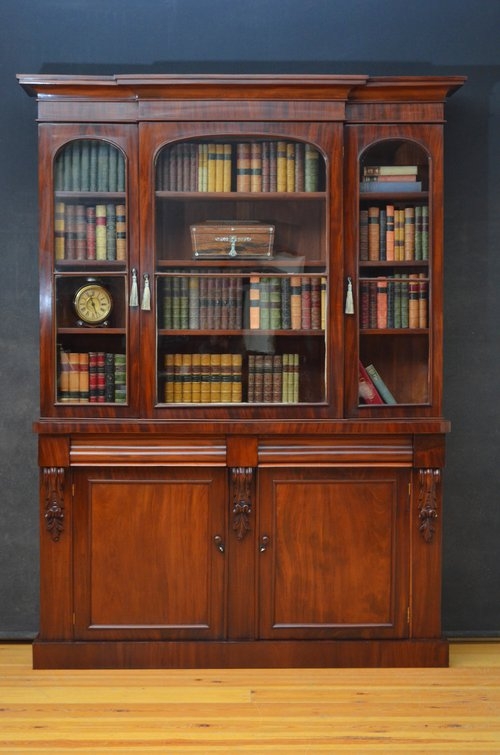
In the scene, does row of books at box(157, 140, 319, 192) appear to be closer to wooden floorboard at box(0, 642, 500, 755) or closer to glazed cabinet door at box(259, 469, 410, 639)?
glazed cabinet door at box(259, 469, 410, 639)

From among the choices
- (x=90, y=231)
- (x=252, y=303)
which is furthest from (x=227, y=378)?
(x=90, y=231)

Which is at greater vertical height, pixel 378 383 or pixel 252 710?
pixel 378 383

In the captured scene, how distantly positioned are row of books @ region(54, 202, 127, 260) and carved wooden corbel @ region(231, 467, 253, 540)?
1.04 metres

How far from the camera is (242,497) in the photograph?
3.77 meters

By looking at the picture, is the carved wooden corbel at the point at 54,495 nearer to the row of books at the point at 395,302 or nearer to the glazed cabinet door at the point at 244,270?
the glazed cabinet door at the point at 244,270

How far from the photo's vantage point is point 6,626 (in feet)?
13.8

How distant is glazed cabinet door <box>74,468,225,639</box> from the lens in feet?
12.4

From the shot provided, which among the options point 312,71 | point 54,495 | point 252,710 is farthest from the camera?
point 312,71

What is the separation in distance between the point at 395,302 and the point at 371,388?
15.1 inches

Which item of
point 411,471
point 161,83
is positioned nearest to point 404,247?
point 411,471

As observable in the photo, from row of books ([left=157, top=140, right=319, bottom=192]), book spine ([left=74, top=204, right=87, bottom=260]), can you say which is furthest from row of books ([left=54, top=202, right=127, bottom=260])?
row of books ([left=157, top=140, right=319, bottom=192])

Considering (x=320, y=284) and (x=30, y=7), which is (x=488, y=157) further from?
(x=30, y=7)

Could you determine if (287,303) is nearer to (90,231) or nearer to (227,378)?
(227,378)

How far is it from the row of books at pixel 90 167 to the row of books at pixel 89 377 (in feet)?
2.32
